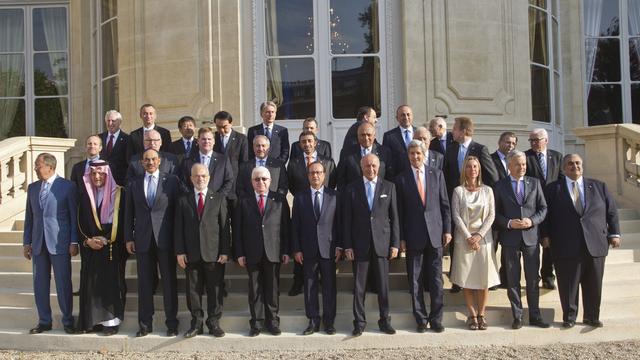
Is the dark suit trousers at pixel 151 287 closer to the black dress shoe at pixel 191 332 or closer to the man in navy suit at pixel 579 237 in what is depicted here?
the black dress shoe at pixel 191 332

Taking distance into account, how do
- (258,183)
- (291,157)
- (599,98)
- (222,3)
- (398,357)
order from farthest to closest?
1. (599,98)
2. (222,3)
3. (291,157)
4. (258,183)
5. (398,357)

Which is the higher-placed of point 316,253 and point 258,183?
point 258,183

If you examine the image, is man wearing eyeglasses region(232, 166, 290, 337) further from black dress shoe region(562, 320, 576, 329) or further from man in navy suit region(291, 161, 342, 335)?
black dress shoe region(562, 320, 576, 329)

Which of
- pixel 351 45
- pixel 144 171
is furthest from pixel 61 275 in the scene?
pixel 351 45

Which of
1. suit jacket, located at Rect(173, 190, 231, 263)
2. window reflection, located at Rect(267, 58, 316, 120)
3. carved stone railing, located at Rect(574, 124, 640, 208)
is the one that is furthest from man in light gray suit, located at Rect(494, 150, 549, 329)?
window reflection, located at Rect(267, 58, 316, 120)

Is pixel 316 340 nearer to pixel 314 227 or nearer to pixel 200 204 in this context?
pixel 314 227

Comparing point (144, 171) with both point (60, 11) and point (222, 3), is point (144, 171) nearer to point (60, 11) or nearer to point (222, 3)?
point (222, 3)

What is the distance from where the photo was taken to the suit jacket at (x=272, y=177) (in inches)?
265

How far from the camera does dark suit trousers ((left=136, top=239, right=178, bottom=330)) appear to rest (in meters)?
6.39

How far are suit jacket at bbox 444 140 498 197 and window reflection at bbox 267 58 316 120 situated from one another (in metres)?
3.57

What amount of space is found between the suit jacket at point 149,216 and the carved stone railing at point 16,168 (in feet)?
11.6

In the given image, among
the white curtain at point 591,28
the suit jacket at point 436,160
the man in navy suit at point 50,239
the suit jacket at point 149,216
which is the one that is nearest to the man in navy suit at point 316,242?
the suit jacket at point 436,160

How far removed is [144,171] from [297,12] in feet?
14.8

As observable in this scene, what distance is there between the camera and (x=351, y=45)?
10359mm
